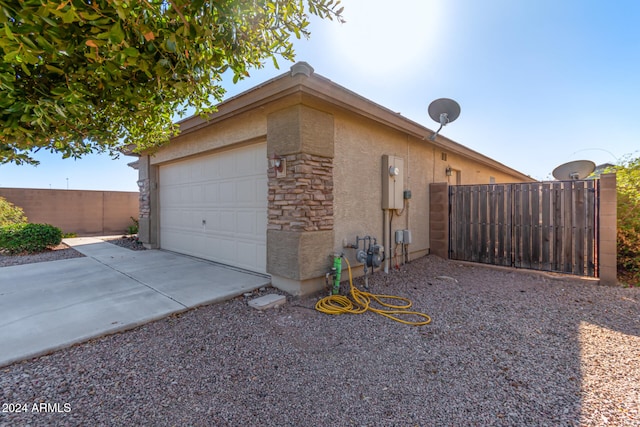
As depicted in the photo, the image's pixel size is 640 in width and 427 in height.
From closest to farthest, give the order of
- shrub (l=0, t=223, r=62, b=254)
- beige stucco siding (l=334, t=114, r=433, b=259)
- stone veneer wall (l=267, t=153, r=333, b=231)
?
stone veneer wall (l=267, t=153, r=333, b=231) < beige stucco siding (l=334, t=114, r=433, b=259) < shrub (l=0, t=223, r=62, b=254)

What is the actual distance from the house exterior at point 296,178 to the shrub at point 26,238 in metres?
3.51

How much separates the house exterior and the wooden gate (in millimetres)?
901

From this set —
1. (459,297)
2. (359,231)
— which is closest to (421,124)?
(359,231)

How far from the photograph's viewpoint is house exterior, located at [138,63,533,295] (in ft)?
13.4

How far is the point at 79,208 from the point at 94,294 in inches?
423

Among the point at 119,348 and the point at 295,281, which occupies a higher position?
Answer: the point at 295,281

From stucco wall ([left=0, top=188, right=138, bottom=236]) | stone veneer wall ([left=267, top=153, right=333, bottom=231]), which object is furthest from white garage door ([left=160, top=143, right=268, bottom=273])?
stucco wall ([left=0, top=188, right=138, bottom=236])

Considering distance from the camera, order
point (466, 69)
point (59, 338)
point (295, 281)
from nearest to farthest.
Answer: point (59, 338)
point (295, 281)
point (466, 69)

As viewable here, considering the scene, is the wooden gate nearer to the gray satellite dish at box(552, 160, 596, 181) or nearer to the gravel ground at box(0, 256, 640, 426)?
the gravel ground at box(0, 256, 640, 426)

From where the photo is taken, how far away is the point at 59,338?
270 centimetres

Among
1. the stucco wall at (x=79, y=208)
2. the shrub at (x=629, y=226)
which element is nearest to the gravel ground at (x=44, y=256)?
the stucco wall at (x=79, y=208)

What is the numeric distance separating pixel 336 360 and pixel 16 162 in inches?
172

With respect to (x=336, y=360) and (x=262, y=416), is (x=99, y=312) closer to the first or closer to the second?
(x=262, y=416)

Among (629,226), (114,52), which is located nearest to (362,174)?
(114,52)
